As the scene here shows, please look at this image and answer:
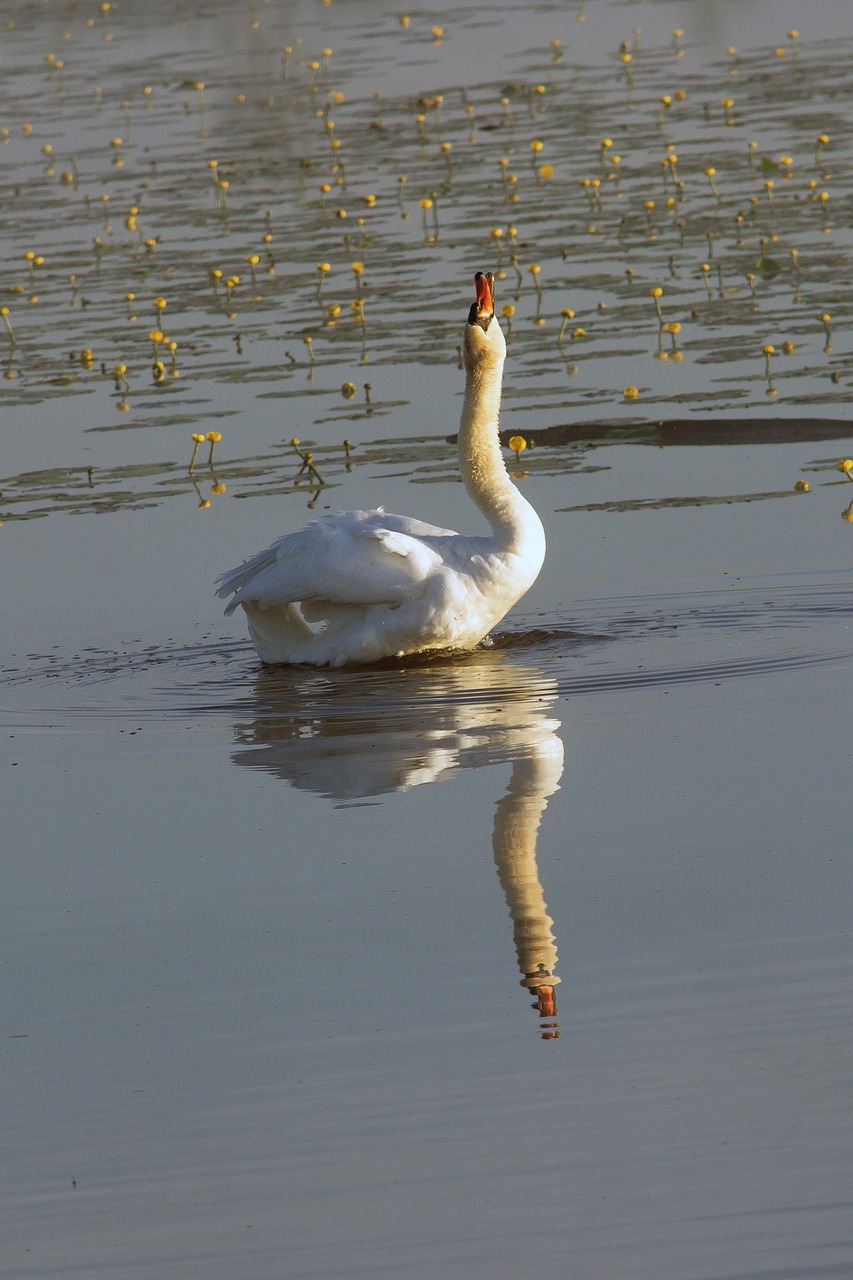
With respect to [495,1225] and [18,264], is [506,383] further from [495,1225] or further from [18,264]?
[495,1225]

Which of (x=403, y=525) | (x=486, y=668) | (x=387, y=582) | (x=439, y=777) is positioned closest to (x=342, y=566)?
(x=387, y=582)

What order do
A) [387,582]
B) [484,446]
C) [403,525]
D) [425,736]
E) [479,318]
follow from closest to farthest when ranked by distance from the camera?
[425,736] < [387,582] < [403,525] < [479,318] < [484,446]

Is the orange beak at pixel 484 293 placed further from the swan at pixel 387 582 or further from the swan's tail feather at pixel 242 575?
the swan's tail feather at pixel 242 575

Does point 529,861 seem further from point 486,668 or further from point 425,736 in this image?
point 486,668

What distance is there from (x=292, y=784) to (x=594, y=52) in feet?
85.8

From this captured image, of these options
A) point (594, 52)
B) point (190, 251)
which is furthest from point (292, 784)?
point (594, 52)

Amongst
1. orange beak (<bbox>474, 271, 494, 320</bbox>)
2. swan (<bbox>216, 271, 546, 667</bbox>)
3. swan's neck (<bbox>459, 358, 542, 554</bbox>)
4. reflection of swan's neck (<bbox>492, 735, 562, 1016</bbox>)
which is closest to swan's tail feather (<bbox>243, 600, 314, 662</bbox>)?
swan (<bbox>216, 271, 546, 667</bbox>)

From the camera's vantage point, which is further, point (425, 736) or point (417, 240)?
point (417, 240)

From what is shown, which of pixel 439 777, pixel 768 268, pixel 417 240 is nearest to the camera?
pixel 439 777

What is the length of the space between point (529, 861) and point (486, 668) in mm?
2704

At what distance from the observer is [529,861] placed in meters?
5.93

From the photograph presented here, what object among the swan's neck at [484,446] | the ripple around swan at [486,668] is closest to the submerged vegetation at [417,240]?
the swan's neck at [484,446]

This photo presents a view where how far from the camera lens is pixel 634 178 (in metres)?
19.9

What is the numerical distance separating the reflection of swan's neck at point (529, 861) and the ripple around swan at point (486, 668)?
95 centimetres
